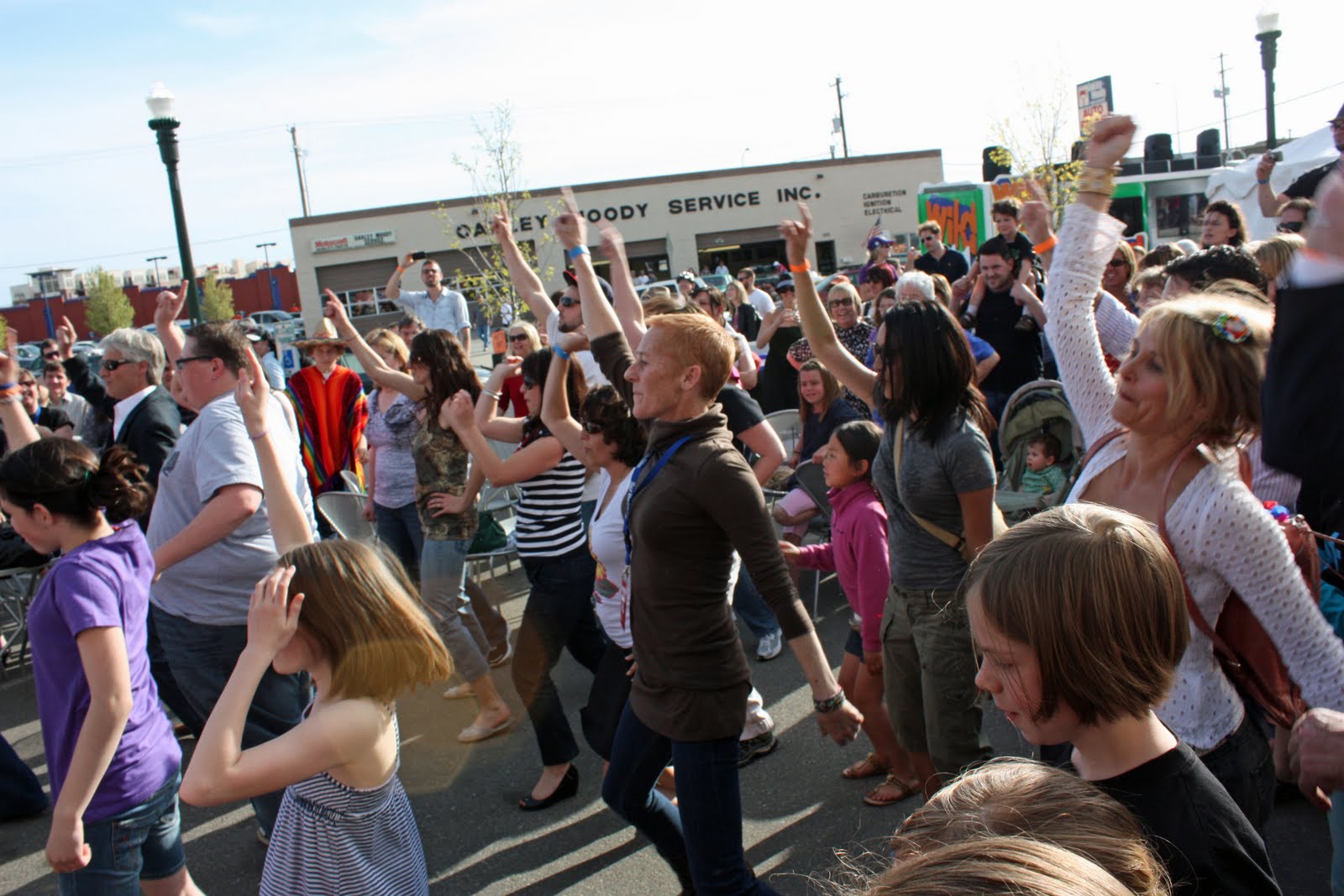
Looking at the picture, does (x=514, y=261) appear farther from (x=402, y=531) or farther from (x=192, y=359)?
(x=402, y=531)

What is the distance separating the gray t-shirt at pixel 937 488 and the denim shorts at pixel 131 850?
233 cm

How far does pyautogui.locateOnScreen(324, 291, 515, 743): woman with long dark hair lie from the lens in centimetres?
488

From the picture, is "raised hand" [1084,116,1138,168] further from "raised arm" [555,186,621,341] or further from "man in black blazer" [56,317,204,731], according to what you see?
"man in black blazer" [56,317,204,731]

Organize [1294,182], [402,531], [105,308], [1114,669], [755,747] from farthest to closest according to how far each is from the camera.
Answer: [105,308]
[1294,182]
[402,531]
[755,747]
[1114,669]

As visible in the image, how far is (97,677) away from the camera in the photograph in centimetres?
262

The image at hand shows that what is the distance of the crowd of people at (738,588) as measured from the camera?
1.50m

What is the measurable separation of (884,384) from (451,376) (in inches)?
103

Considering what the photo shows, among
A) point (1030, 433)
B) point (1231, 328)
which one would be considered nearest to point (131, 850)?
point (1231, 328)

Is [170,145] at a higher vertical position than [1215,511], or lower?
higher

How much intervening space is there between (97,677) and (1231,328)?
9.46 feet

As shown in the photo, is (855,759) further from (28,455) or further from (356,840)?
(28,455)

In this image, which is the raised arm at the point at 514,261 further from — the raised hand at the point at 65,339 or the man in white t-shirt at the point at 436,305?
the raised hand at the point at 65,339

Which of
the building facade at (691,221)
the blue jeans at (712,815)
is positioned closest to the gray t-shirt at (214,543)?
the blue jeans at (712,815)

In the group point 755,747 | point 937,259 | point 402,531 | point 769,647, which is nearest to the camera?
point 755,747
